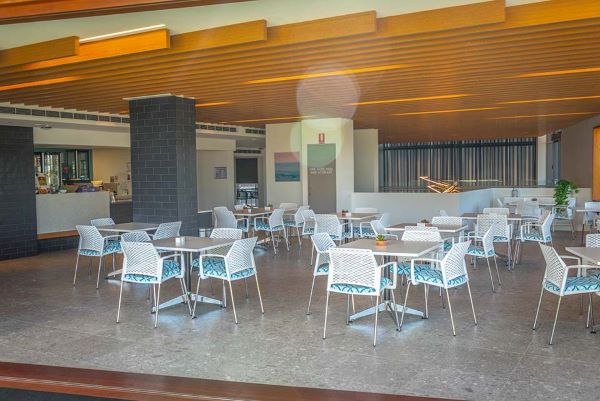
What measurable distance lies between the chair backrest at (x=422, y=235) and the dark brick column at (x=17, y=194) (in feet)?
23.9

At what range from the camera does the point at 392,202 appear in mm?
12195

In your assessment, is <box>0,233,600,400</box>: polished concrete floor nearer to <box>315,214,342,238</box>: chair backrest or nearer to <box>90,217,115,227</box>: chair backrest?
<box>90,217,115,227</box>: chair backrest

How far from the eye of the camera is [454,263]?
481 centimetres

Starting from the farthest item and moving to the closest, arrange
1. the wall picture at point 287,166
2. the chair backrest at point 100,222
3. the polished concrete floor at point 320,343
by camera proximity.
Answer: the wall picture at point 287,166, the chair backrest at point 100,222, the polished concrete floor at point 320,343

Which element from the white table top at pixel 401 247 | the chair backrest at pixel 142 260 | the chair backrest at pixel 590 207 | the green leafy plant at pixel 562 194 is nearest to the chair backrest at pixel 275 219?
the white table top at pixel 401 247

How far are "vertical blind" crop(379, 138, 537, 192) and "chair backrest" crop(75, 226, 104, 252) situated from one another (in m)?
17.4

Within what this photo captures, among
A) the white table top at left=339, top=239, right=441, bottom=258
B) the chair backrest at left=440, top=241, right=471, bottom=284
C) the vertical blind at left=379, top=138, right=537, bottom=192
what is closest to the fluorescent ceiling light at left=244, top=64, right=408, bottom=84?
the white table top at left=339, top=239, right=441, bottom=258

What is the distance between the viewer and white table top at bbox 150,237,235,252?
5.28m

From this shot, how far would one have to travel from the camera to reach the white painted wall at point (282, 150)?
12.8 meters

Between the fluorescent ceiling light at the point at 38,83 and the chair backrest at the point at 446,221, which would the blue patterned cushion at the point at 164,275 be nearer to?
the fluorescent ceiling light at the point at 38,83

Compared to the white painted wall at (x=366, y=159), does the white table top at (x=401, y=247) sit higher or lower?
lower

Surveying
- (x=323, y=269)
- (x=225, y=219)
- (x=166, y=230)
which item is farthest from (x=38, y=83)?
(x=323, y=269)

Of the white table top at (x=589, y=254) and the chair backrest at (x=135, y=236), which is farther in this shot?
the chair backrest at (x=135, y=236)

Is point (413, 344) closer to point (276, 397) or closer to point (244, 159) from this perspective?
point (276, 397)
